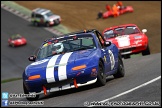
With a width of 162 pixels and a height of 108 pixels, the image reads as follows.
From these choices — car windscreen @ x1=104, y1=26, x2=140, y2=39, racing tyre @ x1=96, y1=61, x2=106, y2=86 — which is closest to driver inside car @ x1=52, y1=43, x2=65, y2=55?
racing tyre @ x1=96, y1=61, x2=106, y2=86

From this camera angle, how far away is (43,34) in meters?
45.8

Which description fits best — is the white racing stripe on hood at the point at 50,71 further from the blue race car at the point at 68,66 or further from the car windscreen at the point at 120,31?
the car windscreen at the point at 120,31

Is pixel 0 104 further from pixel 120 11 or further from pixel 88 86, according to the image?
pixel 120 11

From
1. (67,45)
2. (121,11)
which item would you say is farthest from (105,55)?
(121,11)

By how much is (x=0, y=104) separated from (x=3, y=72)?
80.3ft

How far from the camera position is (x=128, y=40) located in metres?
22.4

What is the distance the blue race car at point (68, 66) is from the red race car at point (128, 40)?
9623 millimetres

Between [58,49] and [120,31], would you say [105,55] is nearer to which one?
[58,49]

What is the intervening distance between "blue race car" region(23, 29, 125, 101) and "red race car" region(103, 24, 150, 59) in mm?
9623

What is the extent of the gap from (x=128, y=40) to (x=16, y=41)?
73.3ft

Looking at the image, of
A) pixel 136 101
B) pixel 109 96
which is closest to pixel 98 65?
pixel 109 96

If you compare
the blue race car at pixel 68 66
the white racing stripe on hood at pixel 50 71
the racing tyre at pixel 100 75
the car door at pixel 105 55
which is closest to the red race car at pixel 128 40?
the car door at pixel 105 55

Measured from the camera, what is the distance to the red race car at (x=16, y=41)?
143 ft

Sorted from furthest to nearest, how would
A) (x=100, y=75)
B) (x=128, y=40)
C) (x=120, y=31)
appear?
(x=120, y=31) → (x=128, y=40) → (x=100, y=75)
